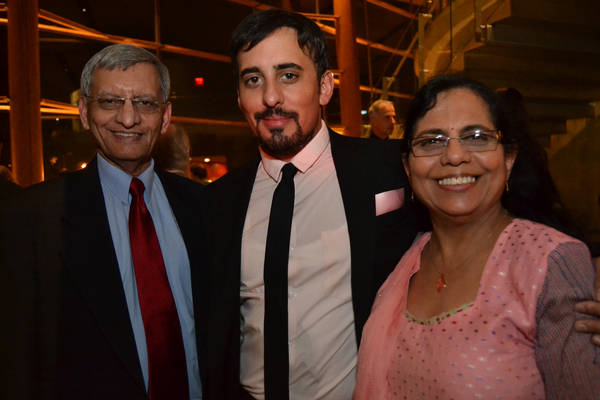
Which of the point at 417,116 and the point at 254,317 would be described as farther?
the point at 254,317

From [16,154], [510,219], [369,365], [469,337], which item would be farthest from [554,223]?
[16,154]

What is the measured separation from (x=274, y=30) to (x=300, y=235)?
696mm

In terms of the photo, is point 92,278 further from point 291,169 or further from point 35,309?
point 291,169

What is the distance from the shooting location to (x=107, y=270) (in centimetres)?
152

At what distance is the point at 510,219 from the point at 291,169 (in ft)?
2.37

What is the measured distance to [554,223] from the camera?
1.28m

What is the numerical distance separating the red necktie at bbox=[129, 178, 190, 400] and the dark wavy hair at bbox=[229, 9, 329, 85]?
63cm

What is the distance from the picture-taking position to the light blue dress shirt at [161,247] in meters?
1.56

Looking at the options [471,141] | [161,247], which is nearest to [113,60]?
[161,247]

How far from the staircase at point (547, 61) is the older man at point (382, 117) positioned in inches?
→ 25.7

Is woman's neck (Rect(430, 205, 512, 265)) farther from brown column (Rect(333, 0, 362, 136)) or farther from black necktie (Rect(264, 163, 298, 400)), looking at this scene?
brown column (Rect(333, 0, 362, 136))

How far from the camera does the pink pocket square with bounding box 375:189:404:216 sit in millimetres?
1621

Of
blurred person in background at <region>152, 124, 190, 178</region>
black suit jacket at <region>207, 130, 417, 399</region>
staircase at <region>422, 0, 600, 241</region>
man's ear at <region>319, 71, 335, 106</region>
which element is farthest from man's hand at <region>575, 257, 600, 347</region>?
staircase at <region>422, 0, 600, 241</region>

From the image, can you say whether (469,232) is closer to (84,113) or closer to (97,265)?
(97,265)
